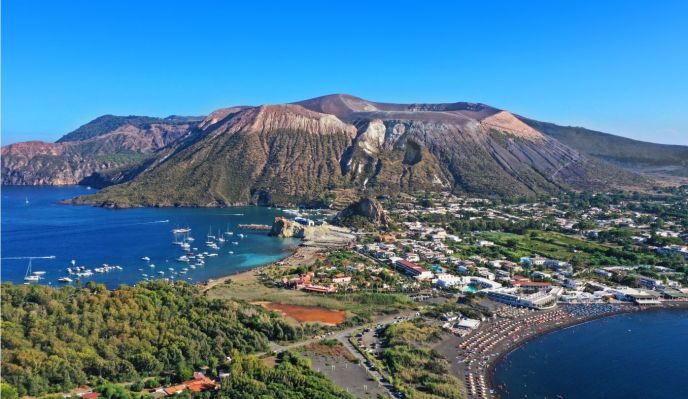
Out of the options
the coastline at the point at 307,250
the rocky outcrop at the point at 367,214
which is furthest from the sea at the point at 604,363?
the rocky outcrop at the point at 367,214

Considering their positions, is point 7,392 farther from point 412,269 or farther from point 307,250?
point 307,250

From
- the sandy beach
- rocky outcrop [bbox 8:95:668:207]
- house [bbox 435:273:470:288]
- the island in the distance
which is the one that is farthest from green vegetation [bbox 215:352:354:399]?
rocky outcrop [bbox 8:95:668:207]

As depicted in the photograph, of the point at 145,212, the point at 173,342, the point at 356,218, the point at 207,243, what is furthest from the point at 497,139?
the point at 173,342

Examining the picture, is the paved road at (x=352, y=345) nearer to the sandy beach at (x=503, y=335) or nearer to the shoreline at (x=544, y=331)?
the sandy beach at (x=503, y=335)

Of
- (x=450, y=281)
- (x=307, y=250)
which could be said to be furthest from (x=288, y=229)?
(x=450, y=281)

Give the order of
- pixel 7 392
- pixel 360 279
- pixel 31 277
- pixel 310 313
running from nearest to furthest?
pixel 7 392 < pixel 310 313 < pixel 31 277 < pixel 360 279

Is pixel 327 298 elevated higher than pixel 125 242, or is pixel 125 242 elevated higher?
pixel 125 242

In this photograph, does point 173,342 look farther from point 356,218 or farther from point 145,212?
point 145,212

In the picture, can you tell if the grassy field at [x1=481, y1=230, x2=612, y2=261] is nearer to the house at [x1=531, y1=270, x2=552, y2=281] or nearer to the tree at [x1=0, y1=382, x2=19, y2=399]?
the house at [x1=531, y1=270, x2=552, y2=281]
